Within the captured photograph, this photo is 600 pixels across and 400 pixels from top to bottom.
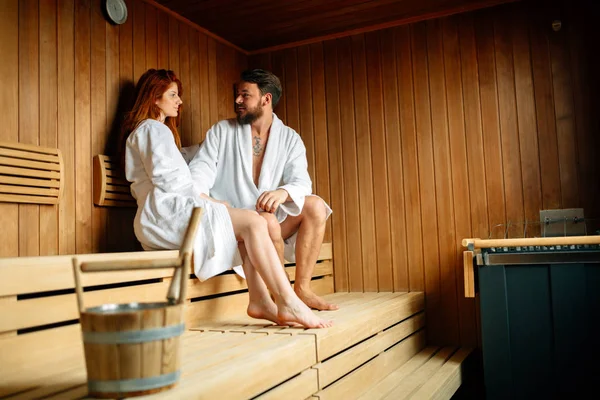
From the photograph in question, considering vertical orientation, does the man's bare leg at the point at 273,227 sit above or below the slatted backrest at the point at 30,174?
below

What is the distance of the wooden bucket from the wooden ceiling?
241 centimetres

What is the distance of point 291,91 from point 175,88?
3.93 ft

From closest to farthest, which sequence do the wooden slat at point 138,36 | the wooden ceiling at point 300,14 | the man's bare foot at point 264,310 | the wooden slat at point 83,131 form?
the man's bare foot at point 264,310 < the wooden slat at point 83,131 < the wooden slat at point 138,36 < the wooden ceiling at point 300,14

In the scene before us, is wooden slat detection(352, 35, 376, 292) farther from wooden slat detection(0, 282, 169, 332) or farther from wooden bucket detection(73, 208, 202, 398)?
wooden bucket detection(73, 208, 202, 398)

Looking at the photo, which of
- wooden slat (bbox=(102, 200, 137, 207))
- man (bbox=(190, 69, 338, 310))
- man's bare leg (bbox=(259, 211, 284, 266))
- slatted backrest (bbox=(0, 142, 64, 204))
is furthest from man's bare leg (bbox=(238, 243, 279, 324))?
slatted backrest (bbox=(0, 142, 64, 204))

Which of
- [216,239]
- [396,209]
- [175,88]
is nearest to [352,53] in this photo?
[396,209]

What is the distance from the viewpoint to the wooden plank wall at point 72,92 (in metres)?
2.38

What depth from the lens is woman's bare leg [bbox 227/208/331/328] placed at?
2.08 metres

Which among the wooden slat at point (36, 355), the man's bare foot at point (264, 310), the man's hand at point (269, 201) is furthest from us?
the man's hand at point (269, 201)

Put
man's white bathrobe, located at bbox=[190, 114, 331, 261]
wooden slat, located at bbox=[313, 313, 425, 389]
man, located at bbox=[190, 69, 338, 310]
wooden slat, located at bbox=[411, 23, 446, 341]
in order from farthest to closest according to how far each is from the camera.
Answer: wooden slat, located at bbox=[411, 23, 446, 341], man's white bathrobe, located at bbox=[190, 114, 331, 261], man, located at bbox=[190, 69, 338, 310], wooden slat, located at bbox=[313, 313, 425, 389]

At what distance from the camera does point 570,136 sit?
3.13 meters

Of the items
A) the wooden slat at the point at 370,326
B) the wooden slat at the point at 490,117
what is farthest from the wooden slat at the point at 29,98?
the wooden slat at the point at 490,117

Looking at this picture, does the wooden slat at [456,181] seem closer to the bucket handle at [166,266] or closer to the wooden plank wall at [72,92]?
the wooden plank wall at [72,92]

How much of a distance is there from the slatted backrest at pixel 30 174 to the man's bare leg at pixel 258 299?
3.03 ft
